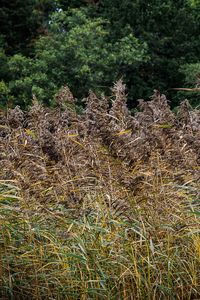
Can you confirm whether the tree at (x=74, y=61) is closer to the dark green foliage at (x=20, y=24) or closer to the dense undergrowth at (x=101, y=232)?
the dark green foliage at (x=20, y=24)

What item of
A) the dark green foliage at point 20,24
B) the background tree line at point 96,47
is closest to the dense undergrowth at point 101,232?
the background tree line at point 96,47

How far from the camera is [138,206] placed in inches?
189

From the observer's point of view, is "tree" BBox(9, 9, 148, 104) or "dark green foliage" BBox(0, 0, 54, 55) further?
"dark green foliage" BBox(0, 0, 54, 55)

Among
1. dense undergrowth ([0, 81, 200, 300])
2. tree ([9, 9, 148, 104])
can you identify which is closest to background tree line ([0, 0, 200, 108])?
tree ([9, 9, 148, 104])

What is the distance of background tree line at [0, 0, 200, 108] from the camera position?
75.5 ft

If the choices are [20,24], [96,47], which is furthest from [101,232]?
[20,24]

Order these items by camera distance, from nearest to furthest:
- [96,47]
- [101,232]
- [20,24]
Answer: [101,232] < [96,47] < [20,24]

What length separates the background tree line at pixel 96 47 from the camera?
2302cm

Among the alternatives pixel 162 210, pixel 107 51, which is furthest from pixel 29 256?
pixel 107 51

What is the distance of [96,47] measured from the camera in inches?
917

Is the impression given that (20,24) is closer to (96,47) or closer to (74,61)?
(74,61)

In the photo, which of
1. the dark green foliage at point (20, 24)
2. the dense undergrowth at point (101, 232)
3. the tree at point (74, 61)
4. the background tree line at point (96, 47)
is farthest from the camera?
the dark green foliage at point (20, 24)

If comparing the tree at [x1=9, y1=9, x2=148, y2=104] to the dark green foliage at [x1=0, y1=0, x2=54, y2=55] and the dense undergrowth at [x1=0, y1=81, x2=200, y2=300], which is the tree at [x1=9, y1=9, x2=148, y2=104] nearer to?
the dark green foliage at [x1=0, y1=0, x2=54, y2=55]

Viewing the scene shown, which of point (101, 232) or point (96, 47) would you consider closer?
point (101, 232)
